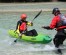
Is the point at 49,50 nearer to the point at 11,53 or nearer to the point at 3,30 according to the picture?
the point at 11,53

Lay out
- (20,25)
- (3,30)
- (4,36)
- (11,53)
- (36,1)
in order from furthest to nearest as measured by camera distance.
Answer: (36,1) → (3,30) → (4,36) → (20,25) → (11,53)

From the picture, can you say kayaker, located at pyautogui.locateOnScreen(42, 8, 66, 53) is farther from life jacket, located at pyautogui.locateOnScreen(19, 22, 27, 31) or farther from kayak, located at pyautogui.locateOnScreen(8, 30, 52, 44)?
life jacket, located at pyautogui.locateOnScreen(19, 22, 27, 31)

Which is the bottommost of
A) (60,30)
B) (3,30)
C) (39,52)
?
(3,30)

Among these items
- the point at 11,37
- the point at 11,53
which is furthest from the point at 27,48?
the point at 11,37

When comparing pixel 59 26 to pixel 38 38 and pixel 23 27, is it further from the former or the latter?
pixel 23 27

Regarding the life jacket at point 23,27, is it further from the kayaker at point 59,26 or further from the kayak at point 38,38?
the kayaker at point 59,26

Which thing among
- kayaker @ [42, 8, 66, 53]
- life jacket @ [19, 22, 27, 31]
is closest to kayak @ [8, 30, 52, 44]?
life jacket @ [19, 22, 27, 31]

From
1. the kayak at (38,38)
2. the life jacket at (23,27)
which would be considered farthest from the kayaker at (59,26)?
the life jacket at (23,27)

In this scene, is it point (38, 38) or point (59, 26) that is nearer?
point (59, 26)

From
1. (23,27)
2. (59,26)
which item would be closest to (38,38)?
(23,27)

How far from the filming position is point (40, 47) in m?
11.3

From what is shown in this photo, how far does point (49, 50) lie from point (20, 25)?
2546 millimetres

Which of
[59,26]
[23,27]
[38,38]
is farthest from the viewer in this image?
[23,27]

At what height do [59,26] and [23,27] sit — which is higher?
[59,26]
